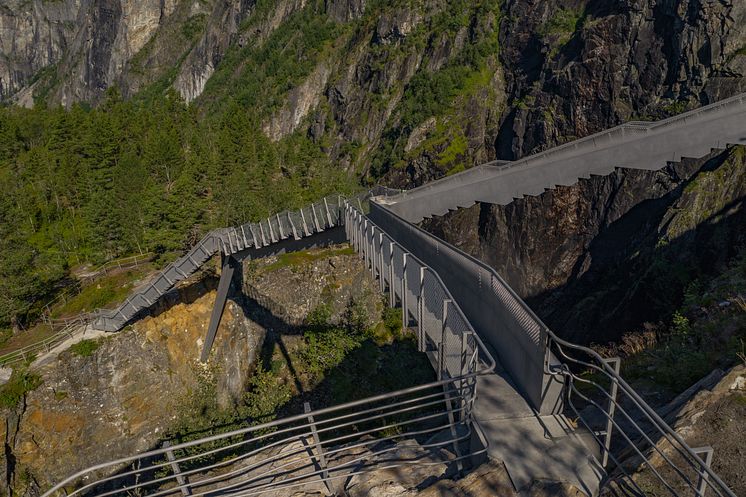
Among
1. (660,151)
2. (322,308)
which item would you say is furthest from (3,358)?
(660,151)

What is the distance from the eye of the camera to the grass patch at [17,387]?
797 inches

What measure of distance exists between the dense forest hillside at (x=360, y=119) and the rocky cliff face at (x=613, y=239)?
676cm

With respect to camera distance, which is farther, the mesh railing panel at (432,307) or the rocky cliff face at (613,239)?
the rocky cliff face at (613,239)

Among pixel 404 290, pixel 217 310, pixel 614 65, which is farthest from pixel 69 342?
pixel 614 65

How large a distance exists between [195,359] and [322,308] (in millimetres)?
7249

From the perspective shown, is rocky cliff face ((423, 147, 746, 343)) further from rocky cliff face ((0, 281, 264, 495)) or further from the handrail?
rocky cliff face ((0, 281, 264, 495))

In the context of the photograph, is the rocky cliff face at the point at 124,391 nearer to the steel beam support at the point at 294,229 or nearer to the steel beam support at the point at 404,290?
the steel beam support at the point at 294,229

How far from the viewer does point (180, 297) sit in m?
28.5

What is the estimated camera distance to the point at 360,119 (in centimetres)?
6719

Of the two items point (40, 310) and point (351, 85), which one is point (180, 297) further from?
point (351, 85)

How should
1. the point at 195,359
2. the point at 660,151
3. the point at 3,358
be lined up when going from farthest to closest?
the point at 195,359 → the point at 3,358 → the point at 660,151

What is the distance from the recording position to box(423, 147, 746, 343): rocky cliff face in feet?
54.5

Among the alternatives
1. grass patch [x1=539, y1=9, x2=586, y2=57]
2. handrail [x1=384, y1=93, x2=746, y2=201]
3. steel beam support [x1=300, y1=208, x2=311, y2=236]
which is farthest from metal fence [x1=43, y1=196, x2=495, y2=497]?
grass patch [x1=539, y1=9, x2=586, y2=57]

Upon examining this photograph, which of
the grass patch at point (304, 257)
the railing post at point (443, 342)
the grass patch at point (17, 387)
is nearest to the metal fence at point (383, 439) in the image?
the railing post at point (443, 342)
